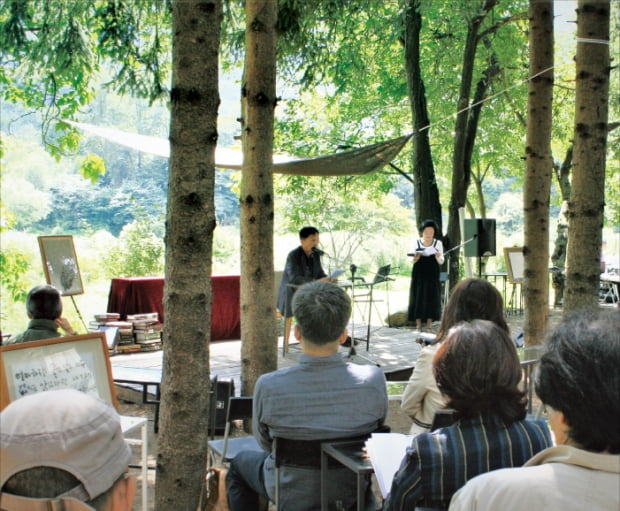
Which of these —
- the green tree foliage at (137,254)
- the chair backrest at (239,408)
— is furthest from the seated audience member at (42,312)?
the green tree foliage at (137,254)

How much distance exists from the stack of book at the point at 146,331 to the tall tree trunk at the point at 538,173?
185 inches

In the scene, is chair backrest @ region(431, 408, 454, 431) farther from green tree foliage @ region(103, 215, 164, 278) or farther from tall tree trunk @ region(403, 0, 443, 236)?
green tree foliage @ region(103, 215, 164, 278)

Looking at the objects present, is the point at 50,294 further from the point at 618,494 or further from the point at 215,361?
the point at 215,361

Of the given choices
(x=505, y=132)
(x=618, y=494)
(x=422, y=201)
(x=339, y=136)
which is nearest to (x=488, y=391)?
(x=618, y=494)

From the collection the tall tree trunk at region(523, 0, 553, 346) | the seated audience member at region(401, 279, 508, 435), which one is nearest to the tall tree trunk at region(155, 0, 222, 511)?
the seated audience member at region(401, 279, 508, 435)

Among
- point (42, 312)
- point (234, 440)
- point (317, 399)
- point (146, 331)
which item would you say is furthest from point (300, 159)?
point (317, 399)

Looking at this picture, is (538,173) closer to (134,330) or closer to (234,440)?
(234,440)

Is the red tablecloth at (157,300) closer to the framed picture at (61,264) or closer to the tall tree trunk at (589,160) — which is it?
the framed picture at (61,264)

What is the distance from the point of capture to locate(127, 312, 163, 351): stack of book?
26.7 ft

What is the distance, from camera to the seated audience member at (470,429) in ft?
5.88

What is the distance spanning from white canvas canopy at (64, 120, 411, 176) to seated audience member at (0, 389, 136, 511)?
647 centimetres

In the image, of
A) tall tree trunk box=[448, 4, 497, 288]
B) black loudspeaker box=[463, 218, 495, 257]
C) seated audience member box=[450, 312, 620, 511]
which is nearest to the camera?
seated audience member box=[450, 312, 620, 511]

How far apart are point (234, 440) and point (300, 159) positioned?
4.73 meters

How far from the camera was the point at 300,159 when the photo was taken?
25.0 feet
